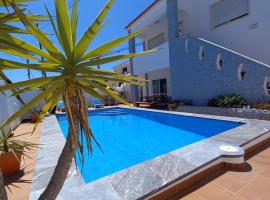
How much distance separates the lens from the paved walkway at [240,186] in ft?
9.50

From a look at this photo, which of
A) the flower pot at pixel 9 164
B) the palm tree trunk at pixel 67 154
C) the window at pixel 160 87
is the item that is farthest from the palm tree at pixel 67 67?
the window at pixel 160 87

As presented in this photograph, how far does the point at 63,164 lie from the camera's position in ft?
4.48

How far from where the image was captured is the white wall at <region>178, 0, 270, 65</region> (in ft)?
31.7

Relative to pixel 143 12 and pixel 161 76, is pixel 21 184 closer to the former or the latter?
pixel 143 12

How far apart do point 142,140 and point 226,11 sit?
1047 centimetres

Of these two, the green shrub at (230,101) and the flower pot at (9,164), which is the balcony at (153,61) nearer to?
the green shrub at (230,101)

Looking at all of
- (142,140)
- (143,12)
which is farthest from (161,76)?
(142,140)

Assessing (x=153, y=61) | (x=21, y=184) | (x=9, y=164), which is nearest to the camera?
(x=21, y=184)

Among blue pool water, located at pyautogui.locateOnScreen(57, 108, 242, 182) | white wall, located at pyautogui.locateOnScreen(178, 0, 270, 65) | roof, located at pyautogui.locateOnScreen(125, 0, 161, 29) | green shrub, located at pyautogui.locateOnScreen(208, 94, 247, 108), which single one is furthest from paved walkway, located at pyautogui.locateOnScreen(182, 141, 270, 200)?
roof, located at pyautogui.locateOnScreen(125, 0, 161, 29)

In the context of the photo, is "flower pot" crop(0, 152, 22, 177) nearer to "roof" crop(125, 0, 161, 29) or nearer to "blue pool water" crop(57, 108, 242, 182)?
"blue pool water" crop(57, 108, 242, 182)

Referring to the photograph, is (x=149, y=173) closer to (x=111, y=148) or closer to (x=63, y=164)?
(x=63, y=164)

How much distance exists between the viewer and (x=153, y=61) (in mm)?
15438

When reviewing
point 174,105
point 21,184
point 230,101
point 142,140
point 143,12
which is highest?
point 143,12

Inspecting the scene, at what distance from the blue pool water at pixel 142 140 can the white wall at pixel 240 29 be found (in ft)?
18.8
